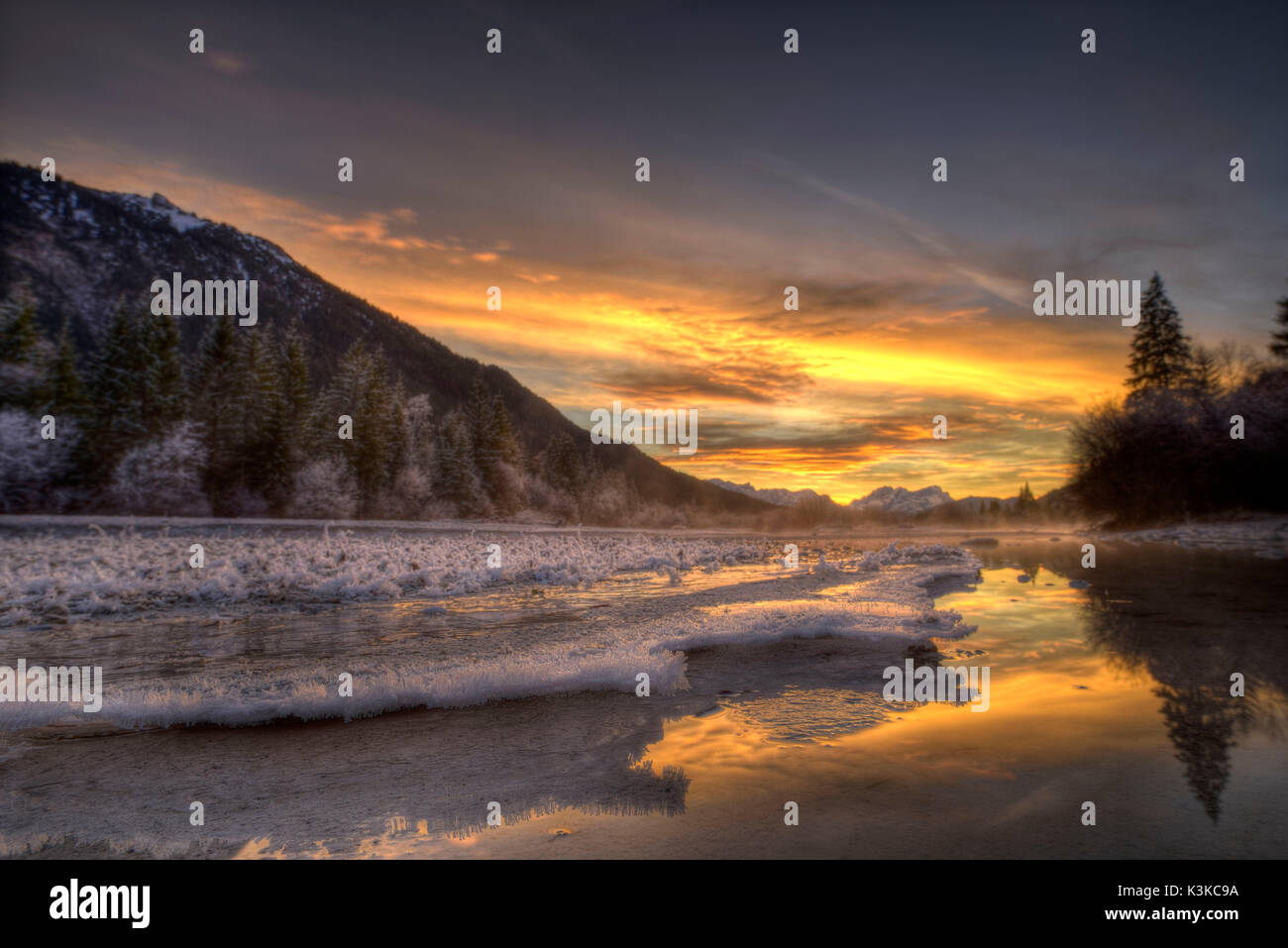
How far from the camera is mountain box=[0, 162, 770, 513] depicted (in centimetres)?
13862

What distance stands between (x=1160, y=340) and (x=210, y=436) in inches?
3145

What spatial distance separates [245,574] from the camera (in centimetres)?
1280

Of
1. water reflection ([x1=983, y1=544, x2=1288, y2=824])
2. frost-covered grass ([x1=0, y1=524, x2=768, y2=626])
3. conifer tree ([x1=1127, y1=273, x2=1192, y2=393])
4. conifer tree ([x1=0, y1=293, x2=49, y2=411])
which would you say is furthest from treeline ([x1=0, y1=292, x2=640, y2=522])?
conifer tree ([x1=1127, y1=273, x2=1192, y2=393])

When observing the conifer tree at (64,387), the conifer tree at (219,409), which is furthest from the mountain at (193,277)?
the conifer tree at (64,387)

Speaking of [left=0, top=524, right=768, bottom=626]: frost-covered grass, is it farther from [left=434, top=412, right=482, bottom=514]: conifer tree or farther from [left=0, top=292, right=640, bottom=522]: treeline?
[left=434, top=412, right=482, bottom=514]: conifer tree

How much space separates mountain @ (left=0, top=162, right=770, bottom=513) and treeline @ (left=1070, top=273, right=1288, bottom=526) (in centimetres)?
9042

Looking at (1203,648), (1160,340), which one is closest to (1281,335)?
(1160,340)

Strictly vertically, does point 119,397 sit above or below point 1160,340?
below

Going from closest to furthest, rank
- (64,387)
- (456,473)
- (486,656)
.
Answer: (486,656), (64,387), (456,473)

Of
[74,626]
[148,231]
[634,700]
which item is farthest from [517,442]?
[148,231]

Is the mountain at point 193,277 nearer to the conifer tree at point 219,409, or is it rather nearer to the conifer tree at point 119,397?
the conifer tree at point 219,409

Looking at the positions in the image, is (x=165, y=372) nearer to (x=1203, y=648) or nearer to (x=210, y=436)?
(x=210, y=436)

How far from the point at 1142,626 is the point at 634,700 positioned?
319 inches

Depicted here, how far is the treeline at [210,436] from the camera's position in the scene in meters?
42.2
